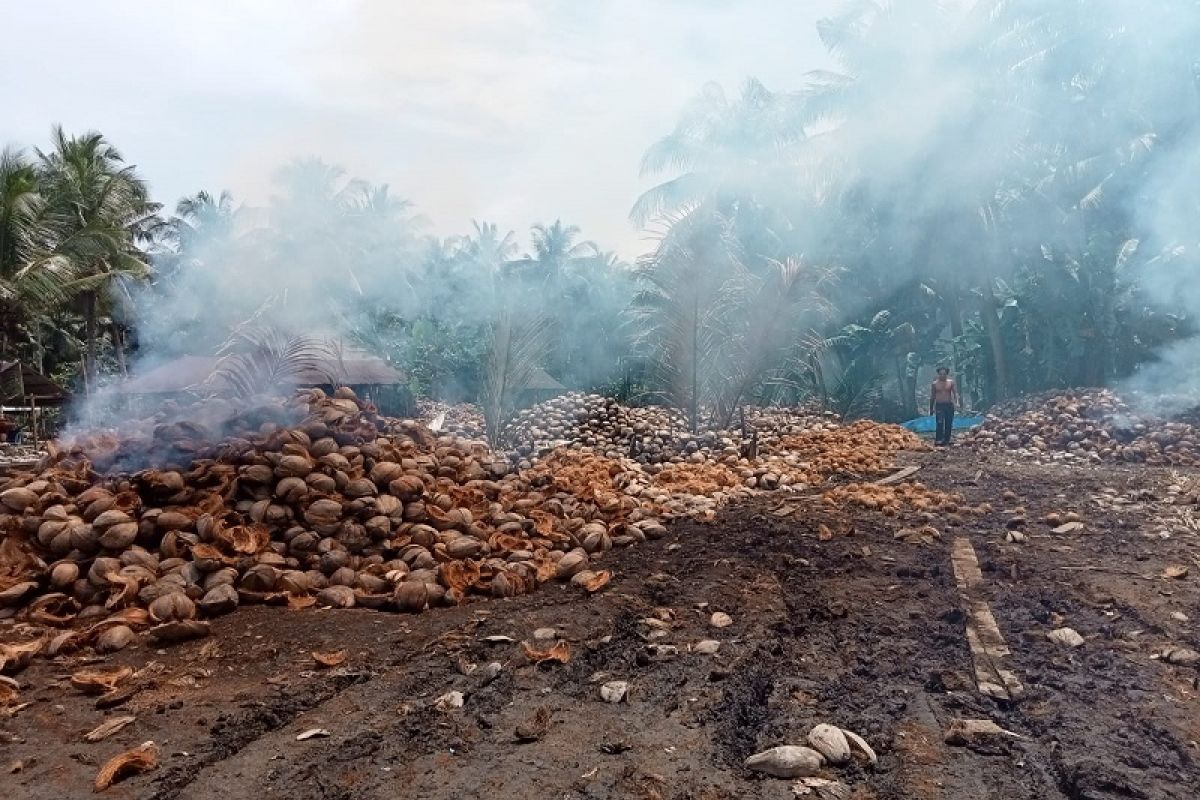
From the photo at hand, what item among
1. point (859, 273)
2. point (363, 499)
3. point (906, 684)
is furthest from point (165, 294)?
point (859, 273)

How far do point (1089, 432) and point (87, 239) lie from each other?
66.9 ft

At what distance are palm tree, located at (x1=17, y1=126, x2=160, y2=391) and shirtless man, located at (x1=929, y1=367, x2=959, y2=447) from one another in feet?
46.1

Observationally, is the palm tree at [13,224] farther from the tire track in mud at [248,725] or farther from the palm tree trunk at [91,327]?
the tire track in mud at [248,725]

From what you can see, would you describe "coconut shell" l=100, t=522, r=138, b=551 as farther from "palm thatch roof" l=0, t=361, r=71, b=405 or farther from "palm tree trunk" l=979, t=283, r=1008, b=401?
"palm tree trunk" l=979, t=283, r=1008, b=401

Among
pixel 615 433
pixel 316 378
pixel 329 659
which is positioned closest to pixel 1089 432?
pixel 615 433

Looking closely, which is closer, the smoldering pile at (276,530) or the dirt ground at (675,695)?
the dirt ground at (675,695)

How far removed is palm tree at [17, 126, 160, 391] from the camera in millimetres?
17906

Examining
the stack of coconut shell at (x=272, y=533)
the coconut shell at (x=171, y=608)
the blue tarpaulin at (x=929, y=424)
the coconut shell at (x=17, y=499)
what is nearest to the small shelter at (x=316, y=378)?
the stack of coconut shell at (x=272, y=533)

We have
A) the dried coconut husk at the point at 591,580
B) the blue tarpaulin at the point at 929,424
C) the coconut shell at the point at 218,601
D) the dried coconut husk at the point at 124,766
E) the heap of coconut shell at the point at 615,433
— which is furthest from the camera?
the blue tarpaulin at the point at 929,424

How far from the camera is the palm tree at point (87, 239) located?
58.7 ft

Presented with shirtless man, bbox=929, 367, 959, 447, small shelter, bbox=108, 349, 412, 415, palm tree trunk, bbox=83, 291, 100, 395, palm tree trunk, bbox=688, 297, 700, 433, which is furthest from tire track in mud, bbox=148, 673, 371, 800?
palm tree trunk, bbox=83, 291, 100, 395

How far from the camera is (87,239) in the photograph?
1939 centimetres

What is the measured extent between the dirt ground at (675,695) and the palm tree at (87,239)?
1462 centimetres

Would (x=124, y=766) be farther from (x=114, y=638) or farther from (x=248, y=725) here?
(x=114, y=638)
